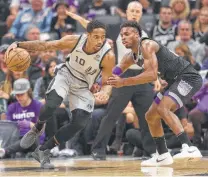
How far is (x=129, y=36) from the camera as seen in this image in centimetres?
967

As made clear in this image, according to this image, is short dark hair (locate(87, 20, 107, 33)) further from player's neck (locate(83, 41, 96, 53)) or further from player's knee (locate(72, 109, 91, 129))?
player's knee (locate(72, 109, 91, 129))

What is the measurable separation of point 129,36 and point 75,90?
3.56 ft

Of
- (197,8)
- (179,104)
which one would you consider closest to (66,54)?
(197,8)

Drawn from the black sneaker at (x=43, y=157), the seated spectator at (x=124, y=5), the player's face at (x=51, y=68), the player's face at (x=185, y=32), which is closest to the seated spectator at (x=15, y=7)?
the seated spectator at (x=124, y=5)

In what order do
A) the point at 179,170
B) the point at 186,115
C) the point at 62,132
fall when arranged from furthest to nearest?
the point at 186,115, the point at 62,132, the point at 179,170

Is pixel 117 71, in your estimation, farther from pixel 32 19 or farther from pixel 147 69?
pixel 32 19

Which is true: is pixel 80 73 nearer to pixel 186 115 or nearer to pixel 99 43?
pixel 99 43

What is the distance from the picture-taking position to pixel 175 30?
14906 mm

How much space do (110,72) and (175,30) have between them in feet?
17.0

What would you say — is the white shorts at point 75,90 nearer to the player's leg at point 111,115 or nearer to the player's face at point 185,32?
the player's leg at point 111,115

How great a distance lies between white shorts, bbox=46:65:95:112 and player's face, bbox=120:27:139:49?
0.90 m

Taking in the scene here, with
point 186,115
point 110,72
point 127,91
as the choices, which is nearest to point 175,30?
point 186,115

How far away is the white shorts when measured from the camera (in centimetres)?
991

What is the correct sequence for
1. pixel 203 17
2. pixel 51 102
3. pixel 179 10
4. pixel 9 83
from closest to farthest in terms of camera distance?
pixel 51 102, pixel 9 83, pixel 203 17, pixel 179 10
